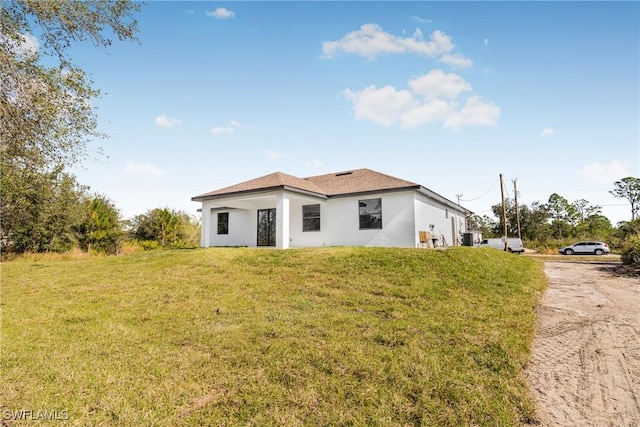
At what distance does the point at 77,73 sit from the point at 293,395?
9.02m

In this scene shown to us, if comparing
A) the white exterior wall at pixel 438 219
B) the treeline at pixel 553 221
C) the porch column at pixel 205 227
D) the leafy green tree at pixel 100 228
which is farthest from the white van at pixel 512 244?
the leafy green tree at pixel 100 228

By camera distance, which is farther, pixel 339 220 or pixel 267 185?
pixel 339 220

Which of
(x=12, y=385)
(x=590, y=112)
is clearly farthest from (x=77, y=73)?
(x=590, y=112)

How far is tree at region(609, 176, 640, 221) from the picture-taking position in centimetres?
4562

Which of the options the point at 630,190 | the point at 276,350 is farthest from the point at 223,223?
the point at 630,190

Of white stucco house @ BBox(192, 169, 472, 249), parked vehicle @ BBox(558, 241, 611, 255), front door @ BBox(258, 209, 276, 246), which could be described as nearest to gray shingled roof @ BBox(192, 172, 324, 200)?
white stucco house @ BBox(192, 169, 472, 249)

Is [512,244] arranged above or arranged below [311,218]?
below

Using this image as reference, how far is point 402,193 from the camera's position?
45.2 ft

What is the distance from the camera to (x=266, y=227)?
17656 mm

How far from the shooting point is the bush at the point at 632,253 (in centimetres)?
1216

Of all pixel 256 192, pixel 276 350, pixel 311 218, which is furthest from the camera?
pixel 311 218

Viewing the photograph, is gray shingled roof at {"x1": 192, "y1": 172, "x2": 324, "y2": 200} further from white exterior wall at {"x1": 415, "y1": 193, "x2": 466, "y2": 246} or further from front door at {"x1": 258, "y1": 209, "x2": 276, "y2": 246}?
white exterior wall at {"x1": 415, "y1": 193, "x2": 466, "y2": 246}

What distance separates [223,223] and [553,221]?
47833mm

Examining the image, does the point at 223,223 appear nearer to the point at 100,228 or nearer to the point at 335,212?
the point at 335,212
